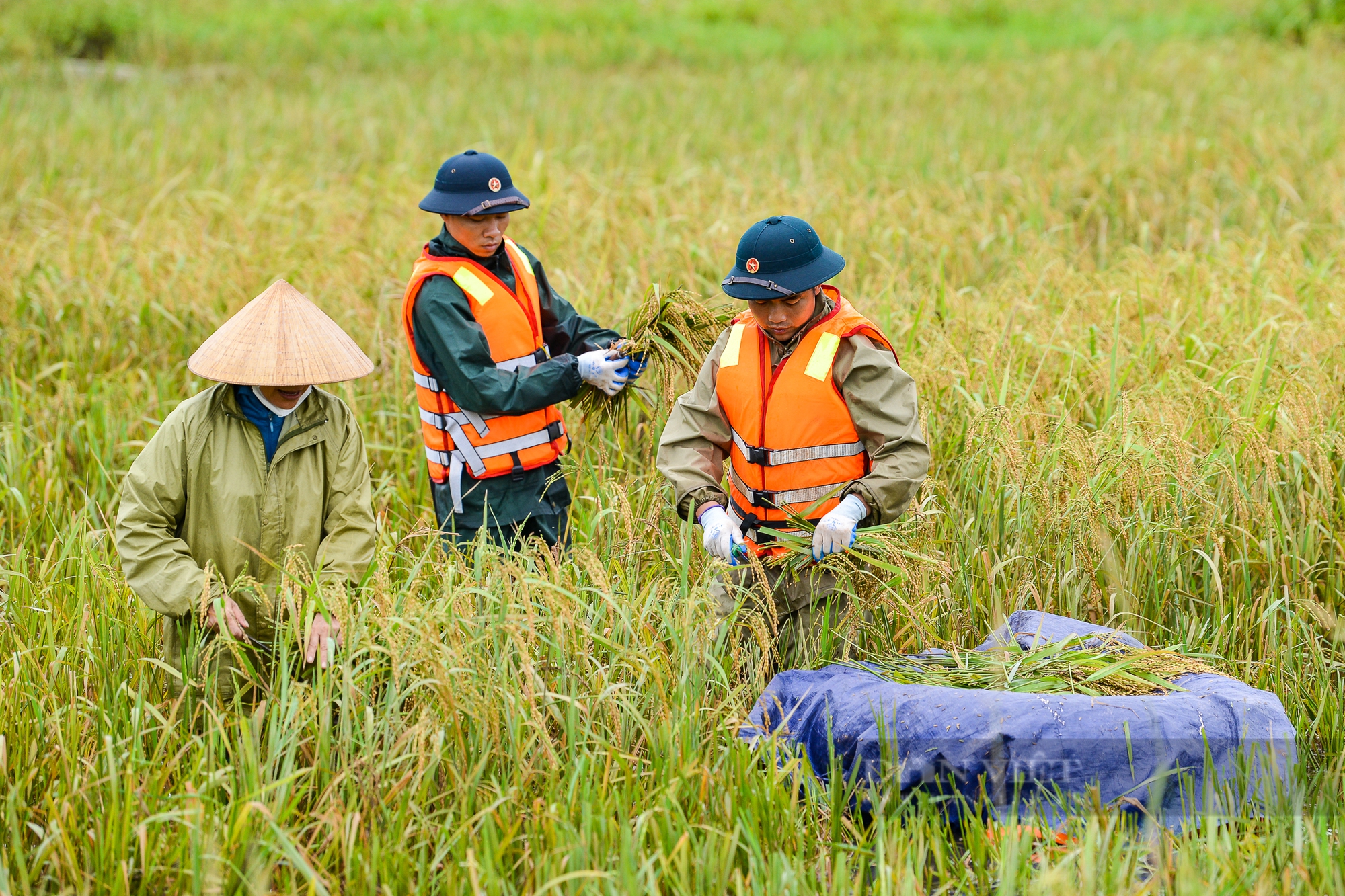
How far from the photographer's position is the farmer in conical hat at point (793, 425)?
275 cm

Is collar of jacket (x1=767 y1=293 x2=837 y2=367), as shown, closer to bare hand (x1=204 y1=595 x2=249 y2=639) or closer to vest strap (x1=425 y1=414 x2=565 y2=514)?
vest strap (x1=425 y1=414 x2=565 y2=514)

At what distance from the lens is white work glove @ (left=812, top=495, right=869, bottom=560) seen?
2674 millimetres

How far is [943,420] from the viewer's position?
4066 millimetres

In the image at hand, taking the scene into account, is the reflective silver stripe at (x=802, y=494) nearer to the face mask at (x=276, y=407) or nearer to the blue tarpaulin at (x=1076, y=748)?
the blue tarpaulin at (x=1076, y=748)

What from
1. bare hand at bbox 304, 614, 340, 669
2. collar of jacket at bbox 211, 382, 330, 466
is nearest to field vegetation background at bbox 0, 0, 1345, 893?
bare hand at bbox 304, 614, 340, 669

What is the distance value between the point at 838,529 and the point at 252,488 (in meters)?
1.45

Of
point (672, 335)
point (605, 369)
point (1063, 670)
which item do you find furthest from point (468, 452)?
point (1063, 670)

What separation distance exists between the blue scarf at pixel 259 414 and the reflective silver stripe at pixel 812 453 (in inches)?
48.5

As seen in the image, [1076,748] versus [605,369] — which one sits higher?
[605,369]

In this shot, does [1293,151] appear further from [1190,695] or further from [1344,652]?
[1190,695]

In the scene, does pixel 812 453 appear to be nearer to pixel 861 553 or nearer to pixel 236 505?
pixel 861 553

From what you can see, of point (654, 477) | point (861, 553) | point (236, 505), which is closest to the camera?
point (236, 505)

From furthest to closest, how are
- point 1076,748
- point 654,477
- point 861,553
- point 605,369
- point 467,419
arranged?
point 654,477
point 467,419
point 605,369
point 861,553
point 1076,748

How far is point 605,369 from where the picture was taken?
3.37 metres
